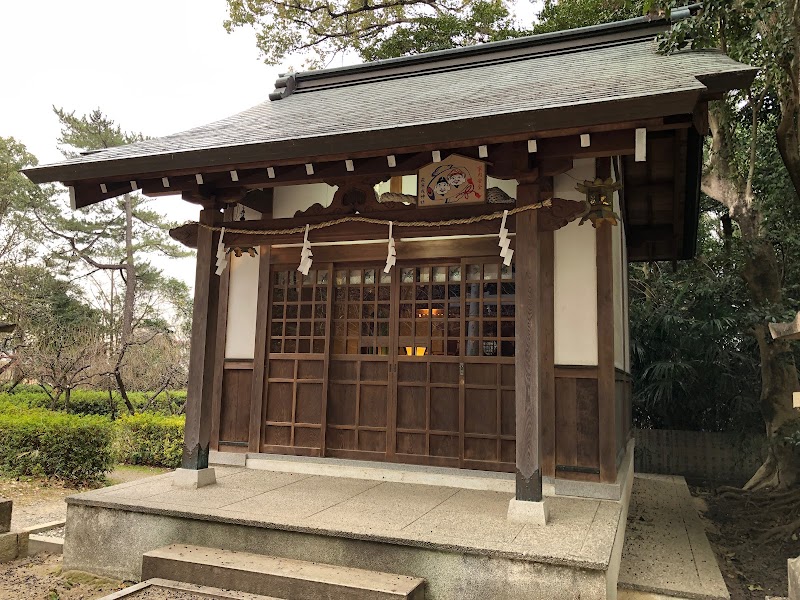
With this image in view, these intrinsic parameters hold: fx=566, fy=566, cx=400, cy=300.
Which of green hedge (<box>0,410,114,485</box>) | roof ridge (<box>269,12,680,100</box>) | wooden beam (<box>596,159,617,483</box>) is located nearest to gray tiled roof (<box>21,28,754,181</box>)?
roof ridge (<box>269,12,680,100</box>)

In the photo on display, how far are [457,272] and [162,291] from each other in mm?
22858

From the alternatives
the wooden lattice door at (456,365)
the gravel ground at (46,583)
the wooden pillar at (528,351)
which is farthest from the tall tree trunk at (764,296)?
the gravel ground at (46,583)

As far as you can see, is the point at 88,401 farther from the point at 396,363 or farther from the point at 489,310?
the point at 489,310

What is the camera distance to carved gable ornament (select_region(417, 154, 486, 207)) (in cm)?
526

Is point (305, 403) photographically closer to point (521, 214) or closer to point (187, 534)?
point (187, 534)

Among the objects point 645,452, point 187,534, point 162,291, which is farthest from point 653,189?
point 162,291

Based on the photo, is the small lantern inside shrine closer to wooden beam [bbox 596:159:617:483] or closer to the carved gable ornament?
wooden beam [bbox 596:159:617:483]

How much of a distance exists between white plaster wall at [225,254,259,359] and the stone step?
8.93ft

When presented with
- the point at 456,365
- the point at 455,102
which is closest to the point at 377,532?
the point at 456,365

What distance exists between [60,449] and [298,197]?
4720 millimetres

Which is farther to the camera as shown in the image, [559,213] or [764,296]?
[764,296]

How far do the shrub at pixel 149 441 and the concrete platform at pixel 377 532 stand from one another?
3.79m

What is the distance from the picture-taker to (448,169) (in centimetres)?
531

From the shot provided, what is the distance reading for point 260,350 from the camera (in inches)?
252
